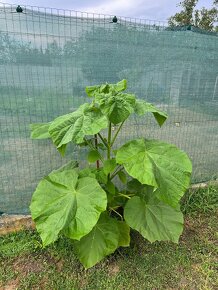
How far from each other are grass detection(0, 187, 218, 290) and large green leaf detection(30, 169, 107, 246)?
568mm

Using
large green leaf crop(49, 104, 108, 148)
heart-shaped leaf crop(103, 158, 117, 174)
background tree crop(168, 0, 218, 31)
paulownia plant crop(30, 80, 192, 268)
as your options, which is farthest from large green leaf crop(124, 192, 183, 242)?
background tree crop(168, 0, 218, 31)

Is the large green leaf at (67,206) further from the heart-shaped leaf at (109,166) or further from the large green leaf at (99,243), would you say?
the large green leaf at (99,243)

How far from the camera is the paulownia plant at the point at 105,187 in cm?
159

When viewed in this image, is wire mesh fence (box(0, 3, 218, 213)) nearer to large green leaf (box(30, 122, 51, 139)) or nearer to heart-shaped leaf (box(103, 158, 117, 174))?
large green leaf (box(30, 122, 51, 139))

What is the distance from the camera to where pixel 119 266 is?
2.02 meters

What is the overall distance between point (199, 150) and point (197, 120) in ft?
1.31

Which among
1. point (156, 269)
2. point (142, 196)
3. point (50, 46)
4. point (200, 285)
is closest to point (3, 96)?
point (50, 46)

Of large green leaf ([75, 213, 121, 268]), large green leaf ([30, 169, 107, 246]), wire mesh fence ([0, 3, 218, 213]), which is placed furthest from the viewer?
wire mesh fence ([0, 3, 218, 213])

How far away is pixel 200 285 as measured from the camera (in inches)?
73.7

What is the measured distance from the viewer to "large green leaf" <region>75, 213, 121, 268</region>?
180cm

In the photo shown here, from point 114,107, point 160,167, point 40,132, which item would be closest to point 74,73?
point 40,132

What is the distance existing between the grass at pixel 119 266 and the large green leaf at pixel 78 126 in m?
1.01

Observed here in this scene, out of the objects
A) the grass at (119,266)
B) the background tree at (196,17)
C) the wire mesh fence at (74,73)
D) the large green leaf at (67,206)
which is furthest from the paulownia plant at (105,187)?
the background tree at (196,17)

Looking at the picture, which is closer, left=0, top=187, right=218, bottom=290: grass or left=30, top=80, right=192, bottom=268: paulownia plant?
left=30, top=80, right=192, bottom=268: paulownia plant
